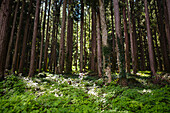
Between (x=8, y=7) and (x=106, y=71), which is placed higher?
(x=8, y=7)

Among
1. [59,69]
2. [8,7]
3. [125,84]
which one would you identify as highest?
[8,7]

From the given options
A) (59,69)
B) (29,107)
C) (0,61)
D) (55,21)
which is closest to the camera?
(29,107)

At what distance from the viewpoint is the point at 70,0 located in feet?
50.2

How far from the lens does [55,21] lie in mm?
20469

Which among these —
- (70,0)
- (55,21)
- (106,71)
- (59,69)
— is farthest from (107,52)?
(55,21)

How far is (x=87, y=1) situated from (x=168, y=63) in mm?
14216

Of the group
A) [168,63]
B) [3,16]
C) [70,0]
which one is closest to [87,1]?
[70,0]

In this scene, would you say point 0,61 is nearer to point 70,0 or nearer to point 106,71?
point 106,71

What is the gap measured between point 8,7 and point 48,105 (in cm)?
742

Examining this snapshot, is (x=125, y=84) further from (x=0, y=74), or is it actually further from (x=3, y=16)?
(x=3, y=16)

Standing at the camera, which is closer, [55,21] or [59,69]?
[59,69]

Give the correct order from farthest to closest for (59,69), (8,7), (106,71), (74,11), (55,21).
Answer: (55,21) < (74,11) < (59,69) < (106,71) < (8,7)

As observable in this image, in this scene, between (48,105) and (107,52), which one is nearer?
Result: (48,105)

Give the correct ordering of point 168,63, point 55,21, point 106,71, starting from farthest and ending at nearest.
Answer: point 55,21 → point 168,63 → point 106,71
